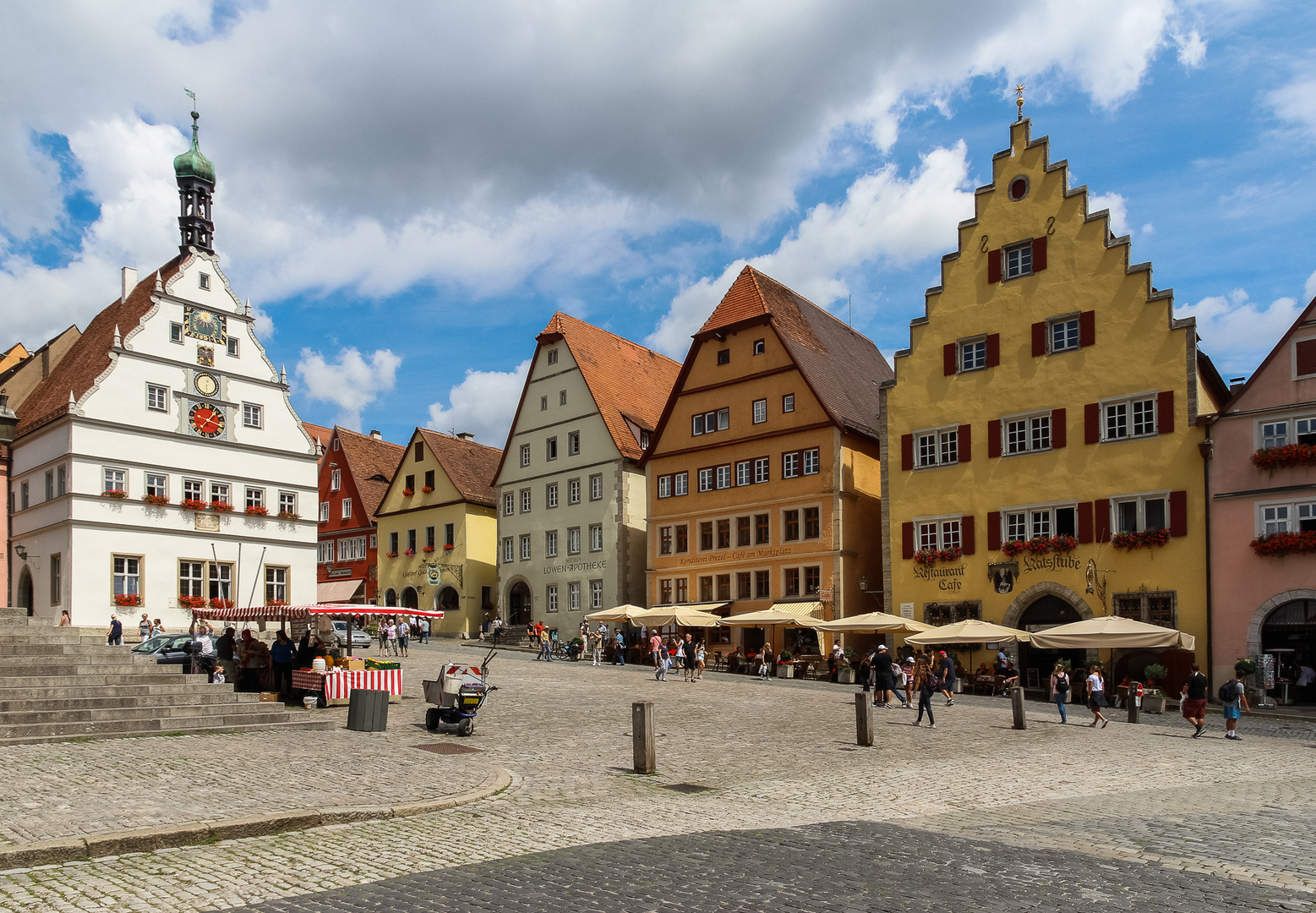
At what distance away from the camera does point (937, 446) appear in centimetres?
4000

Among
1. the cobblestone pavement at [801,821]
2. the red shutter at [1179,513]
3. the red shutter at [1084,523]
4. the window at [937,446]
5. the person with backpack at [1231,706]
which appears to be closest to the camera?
the cobblestone pavement at [801,821]

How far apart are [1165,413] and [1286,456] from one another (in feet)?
12.1

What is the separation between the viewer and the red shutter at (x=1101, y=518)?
35188mm

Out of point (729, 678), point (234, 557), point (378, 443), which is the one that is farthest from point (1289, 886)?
point (378, 443)

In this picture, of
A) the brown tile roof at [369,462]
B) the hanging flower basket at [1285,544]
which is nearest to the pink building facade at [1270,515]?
the hanging flower basket at [1285,544]

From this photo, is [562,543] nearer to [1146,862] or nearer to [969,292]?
[969,292]

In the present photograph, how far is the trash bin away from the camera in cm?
1952

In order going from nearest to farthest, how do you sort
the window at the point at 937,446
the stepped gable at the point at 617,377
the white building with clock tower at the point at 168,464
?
the window at the point at 937,446 < the white building with clock tower at the point at 168,464 < the stepped gable at the point at 617,377

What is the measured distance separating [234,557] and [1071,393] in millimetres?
32143

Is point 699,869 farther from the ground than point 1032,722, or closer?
farther from the ground

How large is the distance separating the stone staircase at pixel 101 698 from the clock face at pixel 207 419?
2403cm

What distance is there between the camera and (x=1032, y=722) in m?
25.8

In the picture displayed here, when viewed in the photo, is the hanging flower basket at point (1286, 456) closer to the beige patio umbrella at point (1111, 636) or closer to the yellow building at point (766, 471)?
the beige patio umbrella at point (1111, 636)

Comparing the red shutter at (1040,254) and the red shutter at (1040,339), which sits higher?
the red shutter at (1040,254)
